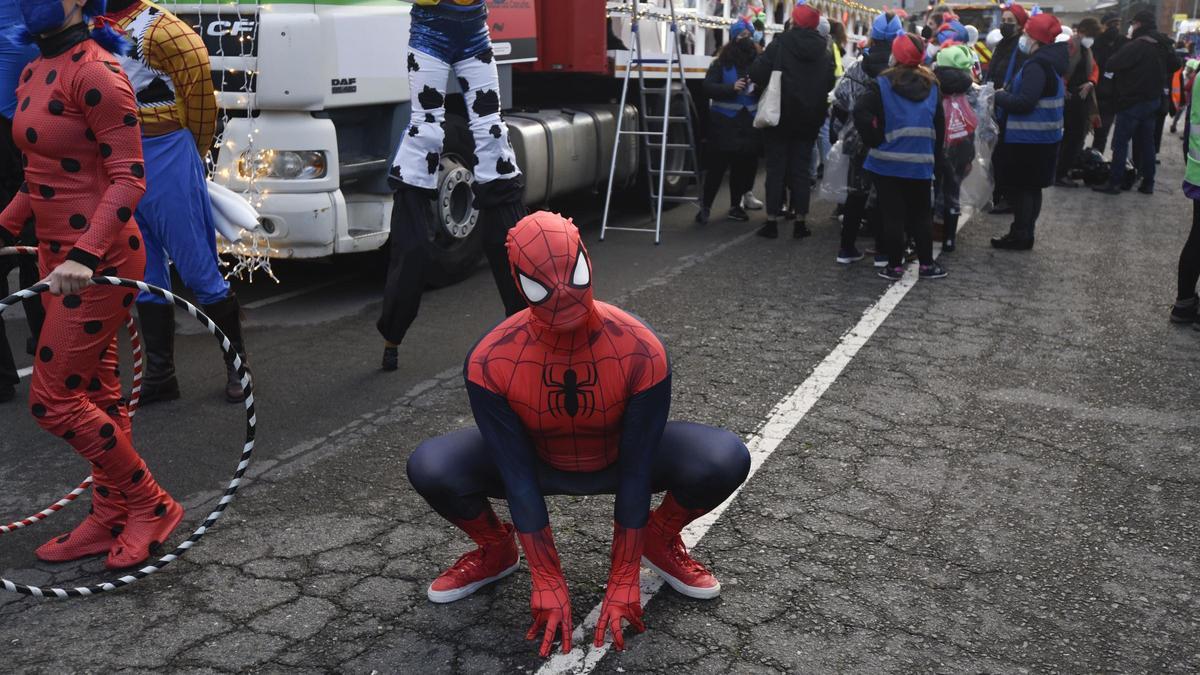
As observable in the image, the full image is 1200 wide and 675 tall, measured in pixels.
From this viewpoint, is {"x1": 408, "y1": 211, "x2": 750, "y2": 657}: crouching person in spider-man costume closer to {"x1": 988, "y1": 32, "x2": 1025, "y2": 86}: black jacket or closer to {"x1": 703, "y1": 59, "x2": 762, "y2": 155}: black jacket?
{"x1": 703, "y1": 59, "x2": 762, "y2": 155}: black jacket

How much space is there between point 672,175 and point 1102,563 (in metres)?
7.91

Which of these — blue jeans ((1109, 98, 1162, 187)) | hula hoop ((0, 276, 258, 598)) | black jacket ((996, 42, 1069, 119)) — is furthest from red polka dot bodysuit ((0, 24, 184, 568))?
blue jeans ((1109, 98, 1162, 187))

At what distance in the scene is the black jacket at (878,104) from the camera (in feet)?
26.2

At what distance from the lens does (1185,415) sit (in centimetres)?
562

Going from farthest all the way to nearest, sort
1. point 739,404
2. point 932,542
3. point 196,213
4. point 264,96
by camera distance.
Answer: point 264,96
point 739,404
point 196,213
point 932,542

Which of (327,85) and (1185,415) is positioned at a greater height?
(327,85)

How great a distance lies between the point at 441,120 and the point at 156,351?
5.90 feet

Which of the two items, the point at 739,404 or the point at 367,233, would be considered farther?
the point at 367,233

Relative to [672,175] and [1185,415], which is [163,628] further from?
[672,175]

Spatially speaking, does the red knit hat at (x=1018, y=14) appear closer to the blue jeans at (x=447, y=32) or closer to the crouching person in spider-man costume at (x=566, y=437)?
the blue jeans at (x=447, y=32)

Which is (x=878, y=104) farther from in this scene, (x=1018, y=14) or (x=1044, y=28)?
(x=1018, y=14)

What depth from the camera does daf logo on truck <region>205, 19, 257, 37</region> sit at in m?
6.39

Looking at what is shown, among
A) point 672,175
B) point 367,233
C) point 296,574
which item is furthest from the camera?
point 672,175

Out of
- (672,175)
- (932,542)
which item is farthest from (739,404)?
(672,175)
